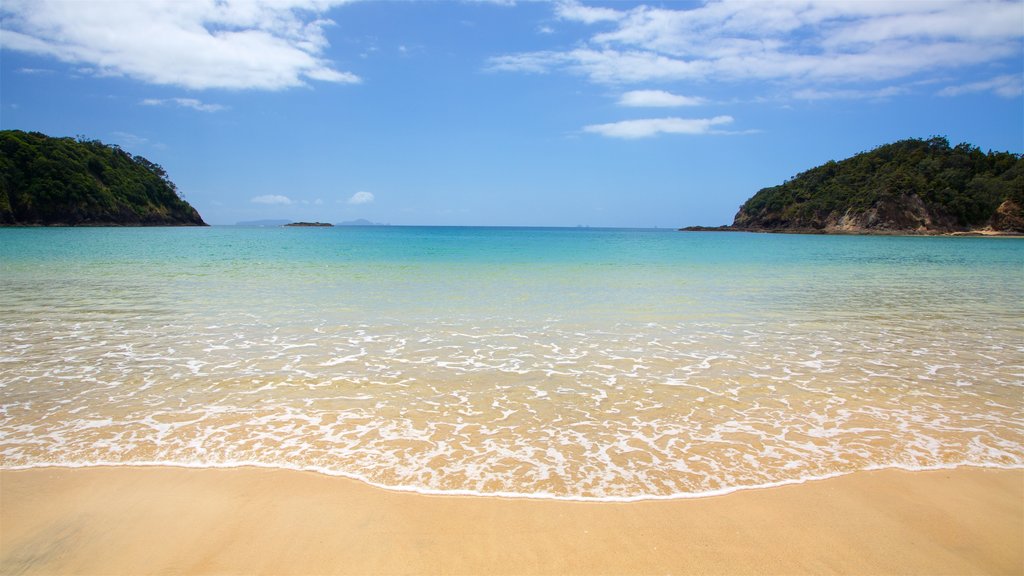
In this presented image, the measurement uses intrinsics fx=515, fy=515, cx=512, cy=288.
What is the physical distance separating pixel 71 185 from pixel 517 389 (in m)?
110

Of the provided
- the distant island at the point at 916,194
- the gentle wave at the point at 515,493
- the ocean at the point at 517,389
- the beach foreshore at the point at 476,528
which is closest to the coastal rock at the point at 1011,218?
the distant island at the point at 916,194

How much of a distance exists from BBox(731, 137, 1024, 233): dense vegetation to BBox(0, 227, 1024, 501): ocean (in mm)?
102701

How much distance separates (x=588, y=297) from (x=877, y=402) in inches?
355

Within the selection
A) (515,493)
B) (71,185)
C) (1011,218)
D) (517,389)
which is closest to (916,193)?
(1011,218)

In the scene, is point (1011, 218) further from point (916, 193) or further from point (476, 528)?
point (476, 528)

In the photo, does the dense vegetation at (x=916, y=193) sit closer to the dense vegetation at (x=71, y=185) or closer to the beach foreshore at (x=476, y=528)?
the beach foreshore at (x=476, y=528)

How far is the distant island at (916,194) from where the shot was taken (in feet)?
A: 299

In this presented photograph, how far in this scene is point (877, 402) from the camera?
596 cm

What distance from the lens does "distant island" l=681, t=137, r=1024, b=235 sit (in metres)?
91.1

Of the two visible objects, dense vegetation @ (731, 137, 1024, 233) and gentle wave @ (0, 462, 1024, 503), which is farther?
dense vegetation @ (731, 137, 1024, 233)

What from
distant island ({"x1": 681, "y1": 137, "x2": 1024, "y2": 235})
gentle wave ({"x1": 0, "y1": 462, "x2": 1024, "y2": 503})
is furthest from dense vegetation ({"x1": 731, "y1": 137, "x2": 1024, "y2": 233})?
gentle wave ({"x1": 0, "y1": 462, "x2": 1024, "y2": 503})

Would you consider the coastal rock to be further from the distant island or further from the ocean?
the ocean

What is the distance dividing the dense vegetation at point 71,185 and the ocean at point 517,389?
94002mm

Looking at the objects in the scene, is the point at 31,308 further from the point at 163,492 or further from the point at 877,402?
the point at 877,402
